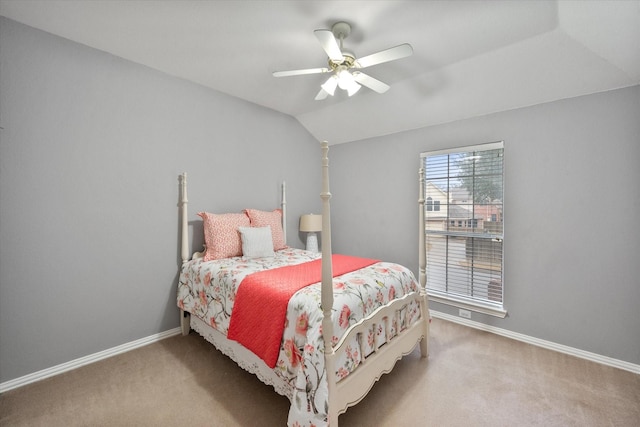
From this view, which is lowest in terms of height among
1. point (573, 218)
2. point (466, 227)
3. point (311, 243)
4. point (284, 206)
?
point (311, 243)

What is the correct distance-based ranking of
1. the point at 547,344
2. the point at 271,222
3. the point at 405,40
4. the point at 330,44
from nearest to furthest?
the point at 330,44
the point at 405,40
the point at 547,344
the point at 271,222

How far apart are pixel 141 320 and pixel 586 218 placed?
389cm

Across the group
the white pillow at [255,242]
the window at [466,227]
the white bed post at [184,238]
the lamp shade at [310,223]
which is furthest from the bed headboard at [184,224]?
the window at [466,227]

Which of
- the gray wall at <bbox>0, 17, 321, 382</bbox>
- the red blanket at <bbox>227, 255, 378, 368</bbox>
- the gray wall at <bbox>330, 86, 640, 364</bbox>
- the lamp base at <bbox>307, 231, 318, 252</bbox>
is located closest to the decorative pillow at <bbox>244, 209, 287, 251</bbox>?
the gray wall at <bbox>0, 17, 321, 382</bbox>

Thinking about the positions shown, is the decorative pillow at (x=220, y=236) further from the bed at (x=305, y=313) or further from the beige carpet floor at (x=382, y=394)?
the beige carpet floor at (x=382, y=394)

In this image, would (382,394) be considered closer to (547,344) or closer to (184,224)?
(547,344)

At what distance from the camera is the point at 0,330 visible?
6.28ft

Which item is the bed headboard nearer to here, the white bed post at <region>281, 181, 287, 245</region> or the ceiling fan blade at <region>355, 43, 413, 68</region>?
the white bed post at <region>281, 181, 287, 245</region>

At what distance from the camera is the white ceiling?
1.76 meters

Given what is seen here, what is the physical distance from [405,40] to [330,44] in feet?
2.40

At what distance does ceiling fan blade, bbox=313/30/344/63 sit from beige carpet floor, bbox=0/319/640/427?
2214mm

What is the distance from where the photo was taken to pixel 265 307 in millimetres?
1731

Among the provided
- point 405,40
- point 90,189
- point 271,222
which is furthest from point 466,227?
point 90,189

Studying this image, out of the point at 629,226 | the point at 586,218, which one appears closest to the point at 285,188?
the point at 586,218
